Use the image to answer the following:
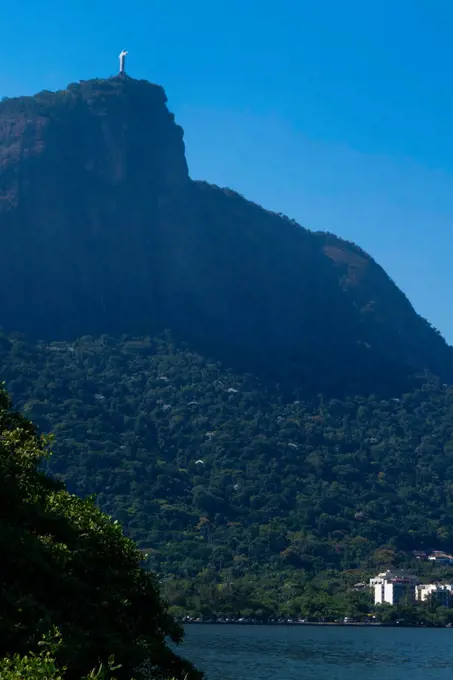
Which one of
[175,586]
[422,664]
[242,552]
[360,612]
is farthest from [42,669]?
[242,552]

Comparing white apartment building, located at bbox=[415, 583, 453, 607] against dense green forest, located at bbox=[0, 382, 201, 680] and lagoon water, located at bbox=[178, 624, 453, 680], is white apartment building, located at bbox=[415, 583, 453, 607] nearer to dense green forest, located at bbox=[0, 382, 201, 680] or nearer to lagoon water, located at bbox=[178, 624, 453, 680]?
lagoon water, located at bbox=[178, 624, 453, 680]

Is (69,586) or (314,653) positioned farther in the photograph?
Result: (314,653)

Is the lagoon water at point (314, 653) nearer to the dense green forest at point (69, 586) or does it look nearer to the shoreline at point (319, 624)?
the shoreline at point (319, 624)

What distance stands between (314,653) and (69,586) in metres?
82.6

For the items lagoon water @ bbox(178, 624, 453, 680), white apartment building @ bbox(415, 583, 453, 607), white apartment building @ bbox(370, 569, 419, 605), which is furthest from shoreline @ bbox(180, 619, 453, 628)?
white apartment building @ bbox(415, 583, 453, 607)

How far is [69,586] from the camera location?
80.2ft

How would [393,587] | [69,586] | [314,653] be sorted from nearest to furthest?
[69,586]
[314,653]
[393,587]

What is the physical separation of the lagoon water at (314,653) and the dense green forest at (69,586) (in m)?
47.8

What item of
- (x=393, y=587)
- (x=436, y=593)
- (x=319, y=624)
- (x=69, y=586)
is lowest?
(x=319, y=624)

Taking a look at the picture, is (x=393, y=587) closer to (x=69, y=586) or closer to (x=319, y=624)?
(x=319, y=624)

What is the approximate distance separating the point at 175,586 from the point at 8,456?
130855mm

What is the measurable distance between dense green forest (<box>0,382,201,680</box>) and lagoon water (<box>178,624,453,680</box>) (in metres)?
47.8

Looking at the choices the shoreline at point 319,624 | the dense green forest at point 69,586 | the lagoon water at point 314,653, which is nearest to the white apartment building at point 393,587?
the shoreline at point 319,624

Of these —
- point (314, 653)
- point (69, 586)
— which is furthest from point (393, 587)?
point (69, 586)
